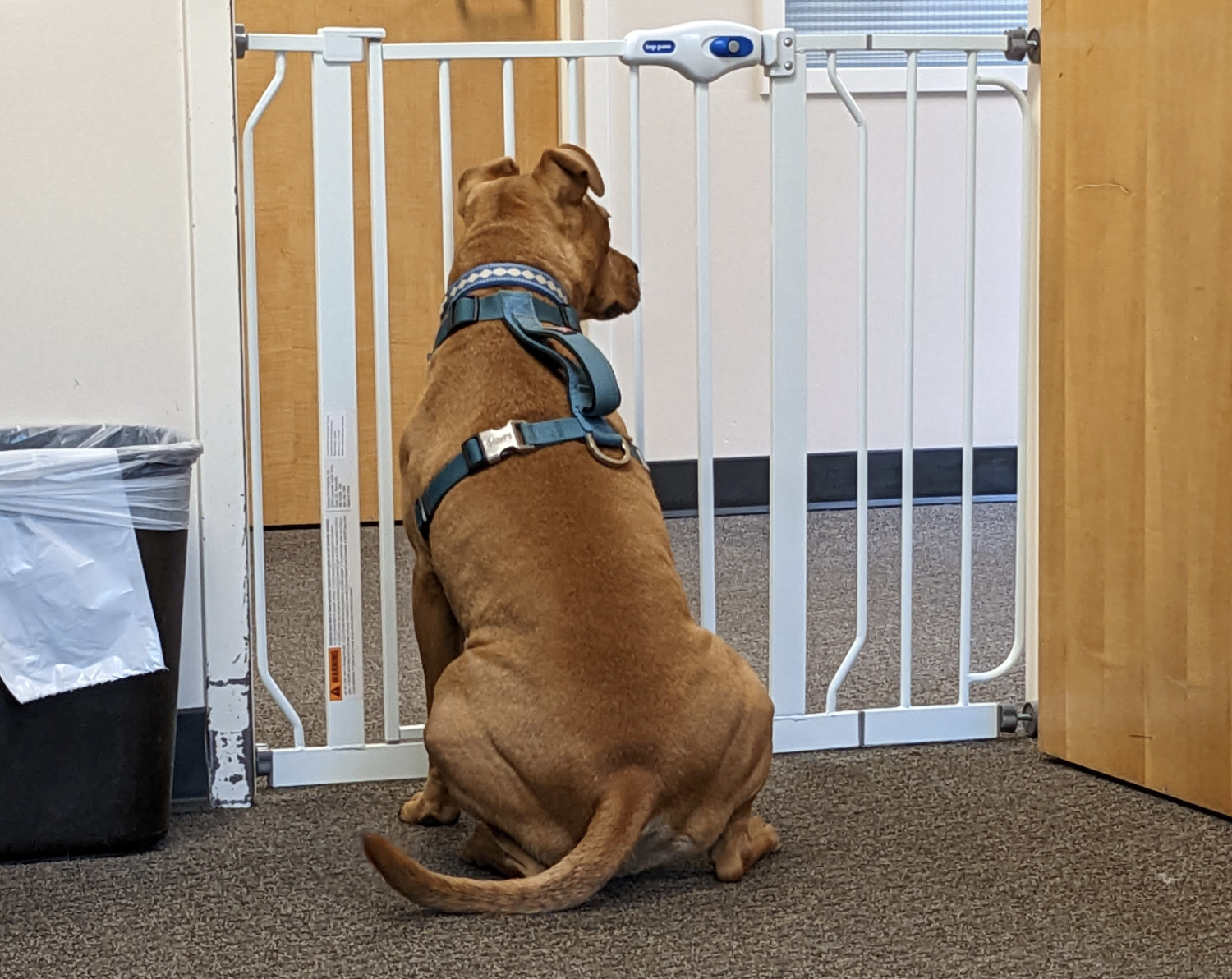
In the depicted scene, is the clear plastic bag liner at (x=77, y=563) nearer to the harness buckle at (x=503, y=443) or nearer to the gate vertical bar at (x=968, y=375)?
the harness buckle at (x=503, y=443)

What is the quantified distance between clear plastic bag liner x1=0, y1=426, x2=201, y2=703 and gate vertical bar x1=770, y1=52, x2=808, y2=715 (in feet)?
2.98

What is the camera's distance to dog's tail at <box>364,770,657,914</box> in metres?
1.57

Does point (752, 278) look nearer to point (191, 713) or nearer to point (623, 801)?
point (191, 713)

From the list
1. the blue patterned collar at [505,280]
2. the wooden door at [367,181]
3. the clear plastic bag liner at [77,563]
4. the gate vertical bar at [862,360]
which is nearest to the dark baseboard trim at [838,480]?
the wooden door at [367,181]

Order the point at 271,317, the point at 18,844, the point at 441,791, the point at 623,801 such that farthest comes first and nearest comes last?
the point at 271,317
the point at 441,791
the point at 18,844
the point at 623,801

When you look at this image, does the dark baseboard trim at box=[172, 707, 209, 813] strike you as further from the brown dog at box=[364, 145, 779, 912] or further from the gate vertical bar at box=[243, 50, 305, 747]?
the brown dog at box=[364, 145, 779, 912]

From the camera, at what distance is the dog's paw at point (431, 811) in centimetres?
198

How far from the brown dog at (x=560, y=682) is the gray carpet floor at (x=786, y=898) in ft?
0.24

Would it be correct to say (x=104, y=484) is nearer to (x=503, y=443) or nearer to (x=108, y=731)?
(x=108, y=731)

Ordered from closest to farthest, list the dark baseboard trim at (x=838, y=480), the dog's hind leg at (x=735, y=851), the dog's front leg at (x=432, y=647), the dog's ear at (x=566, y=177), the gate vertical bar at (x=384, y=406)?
the dog's hind leg at (x=735, y=851) < the dog's front leg at (x=432, y=647) < the dog's ear at (x=566, y=177) < the gate vertical bar at (x=384, y=406) < the dark baseboard trim at (x=838, y=480)

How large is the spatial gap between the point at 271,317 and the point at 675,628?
2930 mm

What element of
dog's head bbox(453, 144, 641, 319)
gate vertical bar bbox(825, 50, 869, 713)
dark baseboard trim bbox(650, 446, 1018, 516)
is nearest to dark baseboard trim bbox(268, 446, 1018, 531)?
dark baseboard trim bbox(650, 446, 1018, 516)

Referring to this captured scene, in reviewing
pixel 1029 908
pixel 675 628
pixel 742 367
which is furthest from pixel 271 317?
pixel 1029 908

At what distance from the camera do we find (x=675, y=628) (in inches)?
67.0
